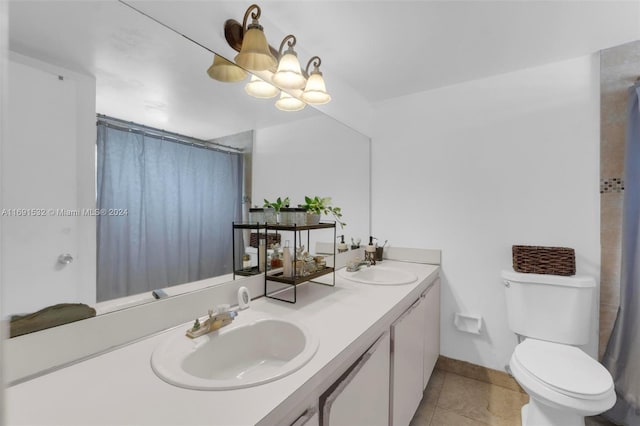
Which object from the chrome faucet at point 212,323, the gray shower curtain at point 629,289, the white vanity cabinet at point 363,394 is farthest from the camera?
the gray shower curtain at point 629,289

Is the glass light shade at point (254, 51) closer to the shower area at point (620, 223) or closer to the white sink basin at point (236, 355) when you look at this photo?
the white sink basin at point (236, 355)

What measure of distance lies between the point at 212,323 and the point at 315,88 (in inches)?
51.1

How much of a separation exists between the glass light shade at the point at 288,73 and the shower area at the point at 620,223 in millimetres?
1818

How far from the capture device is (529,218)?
1.86 meters

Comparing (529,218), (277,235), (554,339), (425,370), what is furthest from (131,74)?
(554,339)

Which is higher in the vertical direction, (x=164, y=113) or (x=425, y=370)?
(x=164, y=113)

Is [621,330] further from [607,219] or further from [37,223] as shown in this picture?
[37,223]

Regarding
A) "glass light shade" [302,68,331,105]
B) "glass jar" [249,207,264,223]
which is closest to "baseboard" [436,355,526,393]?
"glass jar" [249,207,264,223]

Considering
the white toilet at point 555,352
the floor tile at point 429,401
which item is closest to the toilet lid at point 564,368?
the white toilet at point 555,352

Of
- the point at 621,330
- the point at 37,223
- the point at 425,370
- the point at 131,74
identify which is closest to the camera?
the point at 37,223

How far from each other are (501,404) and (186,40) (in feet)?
8.48

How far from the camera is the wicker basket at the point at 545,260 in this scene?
1648 millimetres

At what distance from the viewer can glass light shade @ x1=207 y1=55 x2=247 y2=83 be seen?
122 cm

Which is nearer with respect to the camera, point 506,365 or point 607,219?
point 607,219
